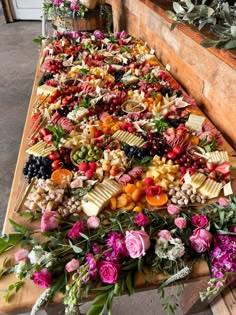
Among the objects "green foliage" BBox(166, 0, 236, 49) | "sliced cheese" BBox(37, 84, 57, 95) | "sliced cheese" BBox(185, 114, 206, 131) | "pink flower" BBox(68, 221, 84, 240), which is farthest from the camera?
"sliced cheese" BBox(37, 84, 57, 95)

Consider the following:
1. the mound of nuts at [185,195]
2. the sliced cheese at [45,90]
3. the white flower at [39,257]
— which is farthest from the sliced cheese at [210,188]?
the sliced cheese at [45,90]

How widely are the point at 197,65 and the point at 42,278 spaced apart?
126cm

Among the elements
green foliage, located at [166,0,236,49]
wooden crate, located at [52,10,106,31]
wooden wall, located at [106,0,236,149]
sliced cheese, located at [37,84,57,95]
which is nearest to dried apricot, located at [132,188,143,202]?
wooden wall, located at [106,0,236,149]

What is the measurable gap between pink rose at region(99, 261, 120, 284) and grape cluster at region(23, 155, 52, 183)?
17.5 inches

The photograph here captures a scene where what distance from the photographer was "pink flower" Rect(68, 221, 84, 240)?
0.77m

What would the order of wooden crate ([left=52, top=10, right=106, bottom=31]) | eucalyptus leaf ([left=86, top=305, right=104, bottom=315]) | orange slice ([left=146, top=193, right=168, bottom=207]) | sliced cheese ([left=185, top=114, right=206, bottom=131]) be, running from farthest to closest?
wooden crate ([left=52, top=10, right=106, bottom=31]) → sliced cheese ([left=185, top=114, right=206, bottom=131]) → orange slice ([left=146, top=193, right=168, bottom=207]) → eucalyptus leaf ([left=86, top=305, right=104, bottom=315])

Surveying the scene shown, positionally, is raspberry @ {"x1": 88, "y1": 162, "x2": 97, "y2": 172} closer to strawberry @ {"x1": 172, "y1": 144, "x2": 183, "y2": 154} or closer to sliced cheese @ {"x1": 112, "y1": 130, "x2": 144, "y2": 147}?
sliced cheese @ {"x1": 112, "y1": 130, "x2": 144, "y2": 147}

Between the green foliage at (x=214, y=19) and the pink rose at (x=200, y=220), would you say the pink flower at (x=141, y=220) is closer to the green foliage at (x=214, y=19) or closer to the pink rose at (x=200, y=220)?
the pink rose at (x=200, y=220)

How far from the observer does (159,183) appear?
3.19 ft

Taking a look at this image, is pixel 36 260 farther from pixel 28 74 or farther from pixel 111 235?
pixel 28 74

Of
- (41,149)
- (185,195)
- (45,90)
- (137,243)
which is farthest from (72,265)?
(45,90)

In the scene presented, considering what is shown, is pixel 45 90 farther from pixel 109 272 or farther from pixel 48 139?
pixel 109 272

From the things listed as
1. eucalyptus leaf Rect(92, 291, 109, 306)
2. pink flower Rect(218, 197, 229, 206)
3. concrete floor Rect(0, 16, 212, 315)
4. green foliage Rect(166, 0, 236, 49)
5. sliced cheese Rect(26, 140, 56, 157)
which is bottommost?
concrete floor Rect(0, 16, 212, 315)

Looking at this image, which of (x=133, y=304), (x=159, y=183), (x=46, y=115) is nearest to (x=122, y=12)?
(x=46, y=115)
